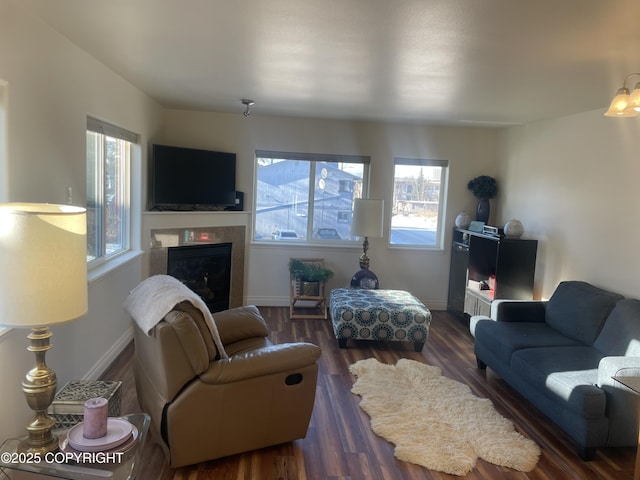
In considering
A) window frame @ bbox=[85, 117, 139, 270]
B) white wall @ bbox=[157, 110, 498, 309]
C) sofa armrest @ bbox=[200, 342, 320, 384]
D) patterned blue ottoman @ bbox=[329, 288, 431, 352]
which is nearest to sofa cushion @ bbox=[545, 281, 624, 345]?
patterned blue ottoman @ bbox=[329, 288, 431, 352]

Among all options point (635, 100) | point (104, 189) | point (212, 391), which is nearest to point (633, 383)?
point (635, 100)

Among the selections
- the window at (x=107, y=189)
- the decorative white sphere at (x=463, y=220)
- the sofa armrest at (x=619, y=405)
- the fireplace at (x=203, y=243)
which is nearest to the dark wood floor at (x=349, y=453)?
the sofa armrest at (x=619, y=405)

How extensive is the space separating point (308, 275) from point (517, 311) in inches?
90.2

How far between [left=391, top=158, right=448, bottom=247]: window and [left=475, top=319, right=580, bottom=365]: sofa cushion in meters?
2.05

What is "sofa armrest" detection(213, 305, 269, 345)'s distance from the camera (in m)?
3.04

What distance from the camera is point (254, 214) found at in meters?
5.62

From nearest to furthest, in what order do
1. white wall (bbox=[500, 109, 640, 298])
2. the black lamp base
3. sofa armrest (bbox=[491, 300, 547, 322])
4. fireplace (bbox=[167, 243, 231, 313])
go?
white wall (bbox=[500, 109, 640, 298])
sofa armrest (bbox=[491, 300, 547, 322])
fireplace (bbox=[167, 243, 231, 313])
the black lamp base

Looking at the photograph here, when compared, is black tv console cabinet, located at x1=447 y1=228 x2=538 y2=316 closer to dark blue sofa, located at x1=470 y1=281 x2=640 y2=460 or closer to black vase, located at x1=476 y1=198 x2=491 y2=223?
black vase, located at x1=476 y1=198 x2=491 y2=223

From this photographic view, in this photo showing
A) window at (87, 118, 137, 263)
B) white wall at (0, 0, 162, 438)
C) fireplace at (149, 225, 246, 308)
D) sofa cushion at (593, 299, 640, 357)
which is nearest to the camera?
white wall at (0, 0, 162, 438)

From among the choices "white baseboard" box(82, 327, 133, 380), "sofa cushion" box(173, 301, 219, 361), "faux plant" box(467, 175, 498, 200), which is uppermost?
A: "faux plant" box(467, 175, 498, 200)

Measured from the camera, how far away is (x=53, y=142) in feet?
8.59

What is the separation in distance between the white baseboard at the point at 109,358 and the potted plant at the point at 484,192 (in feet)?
13.6

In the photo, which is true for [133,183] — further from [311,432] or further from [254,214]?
[311,432]

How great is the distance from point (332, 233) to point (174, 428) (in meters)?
3.77
